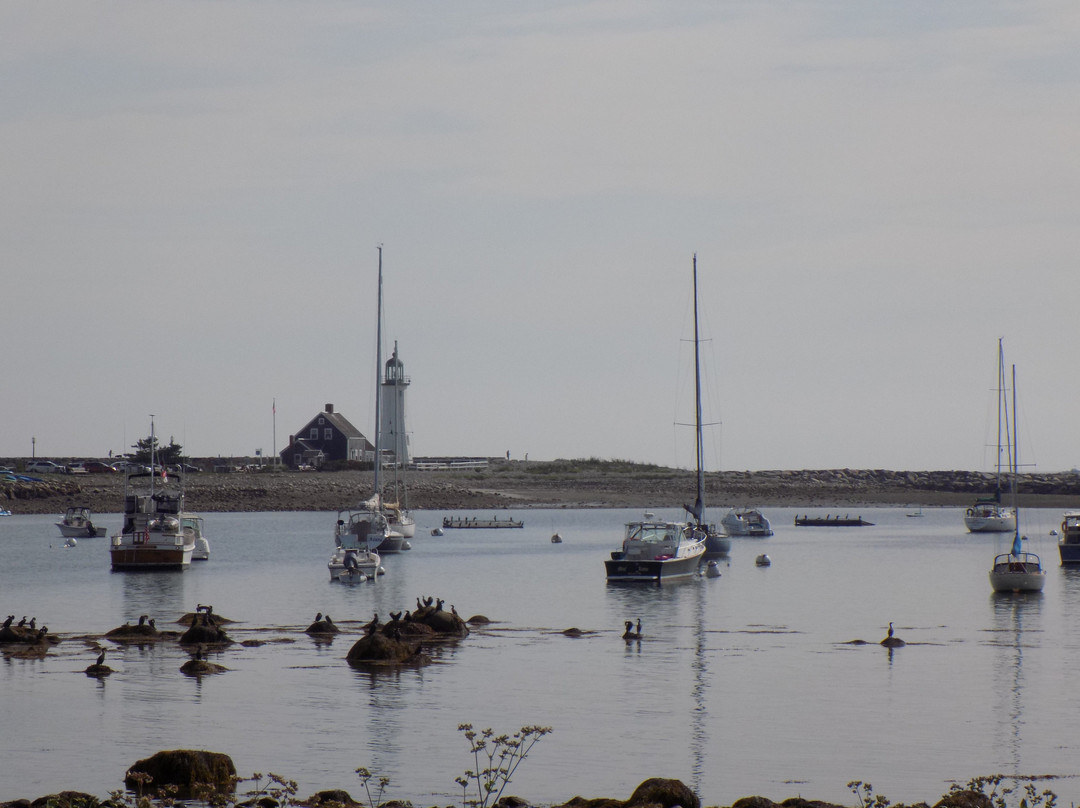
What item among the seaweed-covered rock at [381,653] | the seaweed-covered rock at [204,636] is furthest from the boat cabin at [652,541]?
the seaweed-covered rock at [381,653]

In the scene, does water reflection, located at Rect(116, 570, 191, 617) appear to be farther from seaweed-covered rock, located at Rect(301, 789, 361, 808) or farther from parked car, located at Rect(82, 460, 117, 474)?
parked car, located at Rect(82, 460, 117, 474)

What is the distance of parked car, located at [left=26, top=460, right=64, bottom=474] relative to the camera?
17625cm

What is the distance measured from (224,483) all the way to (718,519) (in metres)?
53.5

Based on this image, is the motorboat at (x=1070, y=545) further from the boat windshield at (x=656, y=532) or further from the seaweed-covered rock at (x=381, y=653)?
the seaweed-covered rock at (x=381, y=653)

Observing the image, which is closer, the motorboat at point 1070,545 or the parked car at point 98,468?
the motorboat at point 1070,545

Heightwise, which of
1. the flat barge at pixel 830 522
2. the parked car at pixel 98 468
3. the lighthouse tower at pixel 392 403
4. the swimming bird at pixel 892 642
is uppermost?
the lighthouse tower at pixel 392 403

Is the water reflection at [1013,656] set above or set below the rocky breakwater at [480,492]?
below

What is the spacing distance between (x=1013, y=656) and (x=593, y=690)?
605 inches

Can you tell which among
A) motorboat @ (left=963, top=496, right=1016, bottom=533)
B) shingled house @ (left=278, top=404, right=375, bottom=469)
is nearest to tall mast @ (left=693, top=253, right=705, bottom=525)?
motorboat @ (left=963, top=496, right=1016, bottom=533)

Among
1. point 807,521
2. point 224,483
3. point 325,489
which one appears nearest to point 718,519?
point 807,521

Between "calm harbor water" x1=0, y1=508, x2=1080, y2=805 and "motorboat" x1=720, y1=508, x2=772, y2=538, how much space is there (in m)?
48.3

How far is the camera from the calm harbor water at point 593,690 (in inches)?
1088

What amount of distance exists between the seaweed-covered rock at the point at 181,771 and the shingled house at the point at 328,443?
147023mm

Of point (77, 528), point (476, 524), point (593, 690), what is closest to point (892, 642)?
point (593, 690)
